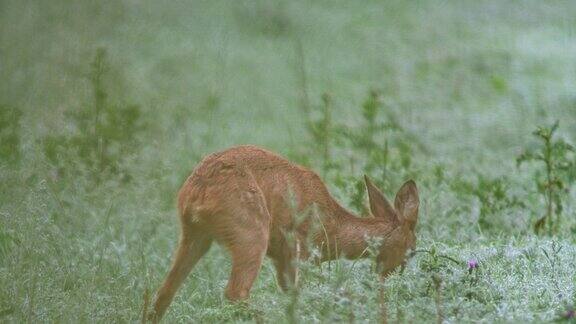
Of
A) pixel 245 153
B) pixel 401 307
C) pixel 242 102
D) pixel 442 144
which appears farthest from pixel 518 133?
pixel 401 307

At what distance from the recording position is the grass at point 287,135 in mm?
6223

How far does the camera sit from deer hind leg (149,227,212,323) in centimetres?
644

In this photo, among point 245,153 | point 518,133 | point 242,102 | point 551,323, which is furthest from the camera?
point 242,102

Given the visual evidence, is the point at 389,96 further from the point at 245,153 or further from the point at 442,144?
the point at 245,153

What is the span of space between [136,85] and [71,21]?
180cm

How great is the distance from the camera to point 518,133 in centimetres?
1249

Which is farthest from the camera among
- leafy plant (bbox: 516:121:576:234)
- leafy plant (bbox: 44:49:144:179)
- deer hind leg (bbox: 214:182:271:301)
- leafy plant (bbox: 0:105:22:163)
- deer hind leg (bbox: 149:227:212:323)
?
leafy plant (bbox: 44:49:144:179)

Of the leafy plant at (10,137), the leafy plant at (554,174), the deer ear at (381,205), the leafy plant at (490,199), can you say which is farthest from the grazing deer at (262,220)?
the leafy plant at (10,137)

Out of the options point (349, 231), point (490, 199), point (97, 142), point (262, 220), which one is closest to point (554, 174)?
point (490, 199)

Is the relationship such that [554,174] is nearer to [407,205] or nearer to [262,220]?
[407,205]

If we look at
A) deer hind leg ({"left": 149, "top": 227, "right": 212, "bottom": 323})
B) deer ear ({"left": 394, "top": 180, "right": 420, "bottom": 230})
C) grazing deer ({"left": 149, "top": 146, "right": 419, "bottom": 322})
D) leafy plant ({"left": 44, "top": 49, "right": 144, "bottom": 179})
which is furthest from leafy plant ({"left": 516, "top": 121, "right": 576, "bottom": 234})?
leafy plant ({"left": 44, "top": 49, "right": 144, "bottom": 179})

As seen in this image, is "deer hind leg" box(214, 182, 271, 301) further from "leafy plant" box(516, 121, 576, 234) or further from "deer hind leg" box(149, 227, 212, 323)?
"leafy plant" box(516, 121, 576, 234)

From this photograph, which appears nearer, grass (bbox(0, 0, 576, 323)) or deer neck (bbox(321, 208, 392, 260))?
grass (bbox(0, 0, 576, 323))

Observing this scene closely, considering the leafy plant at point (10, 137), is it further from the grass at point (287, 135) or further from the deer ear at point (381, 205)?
the deer ear at point (381, 205)
